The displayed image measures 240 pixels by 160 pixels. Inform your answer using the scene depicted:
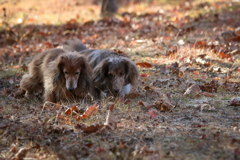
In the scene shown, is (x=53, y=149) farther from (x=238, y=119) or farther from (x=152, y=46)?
(x=152, y=46)

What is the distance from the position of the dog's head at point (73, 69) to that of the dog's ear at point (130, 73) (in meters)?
0.73

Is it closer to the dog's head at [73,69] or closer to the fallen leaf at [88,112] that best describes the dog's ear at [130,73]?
the dog's head at [73,69]

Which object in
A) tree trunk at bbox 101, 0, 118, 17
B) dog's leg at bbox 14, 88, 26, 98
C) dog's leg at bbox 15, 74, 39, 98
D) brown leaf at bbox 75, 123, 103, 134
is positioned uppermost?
tree trunk at bbox 101, 0, 118, 17

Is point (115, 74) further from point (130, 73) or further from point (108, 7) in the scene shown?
point (108, 7)

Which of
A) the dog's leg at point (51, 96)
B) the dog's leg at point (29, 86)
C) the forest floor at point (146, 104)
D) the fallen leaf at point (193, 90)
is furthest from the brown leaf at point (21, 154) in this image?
the dog's leg at point (29, 86)

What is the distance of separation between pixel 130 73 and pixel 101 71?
0.57m

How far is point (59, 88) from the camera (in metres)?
6.20

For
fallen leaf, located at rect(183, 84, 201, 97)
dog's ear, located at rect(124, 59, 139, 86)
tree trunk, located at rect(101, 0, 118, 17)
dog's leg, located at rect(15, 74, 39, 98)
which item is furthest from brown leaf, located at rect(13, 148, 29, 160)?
tree trunk, located at rect(101, 0, 118, 17)

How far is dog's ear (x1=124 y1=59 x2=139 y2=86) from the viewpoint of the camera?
6273 millimetres

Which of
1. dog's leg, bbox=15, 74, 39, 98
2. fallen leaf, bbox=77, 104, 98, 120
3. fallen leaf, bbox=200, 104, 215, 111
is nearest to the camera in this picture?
fallen leaf, bbox=77, 104, 98, 120

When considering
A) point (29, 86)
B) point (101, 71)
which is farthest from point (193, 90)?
point (29, 86)

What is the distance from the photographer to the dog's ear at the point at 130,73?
247 inches

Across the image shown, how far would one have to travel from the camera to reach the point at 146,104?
5.01 meters

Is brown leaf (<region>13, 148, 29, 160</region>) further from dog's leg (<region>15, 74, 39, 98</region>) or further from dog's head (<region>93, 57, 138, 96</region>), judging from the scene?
dog's leg (<region>15, 74, 39, 98</region>)
